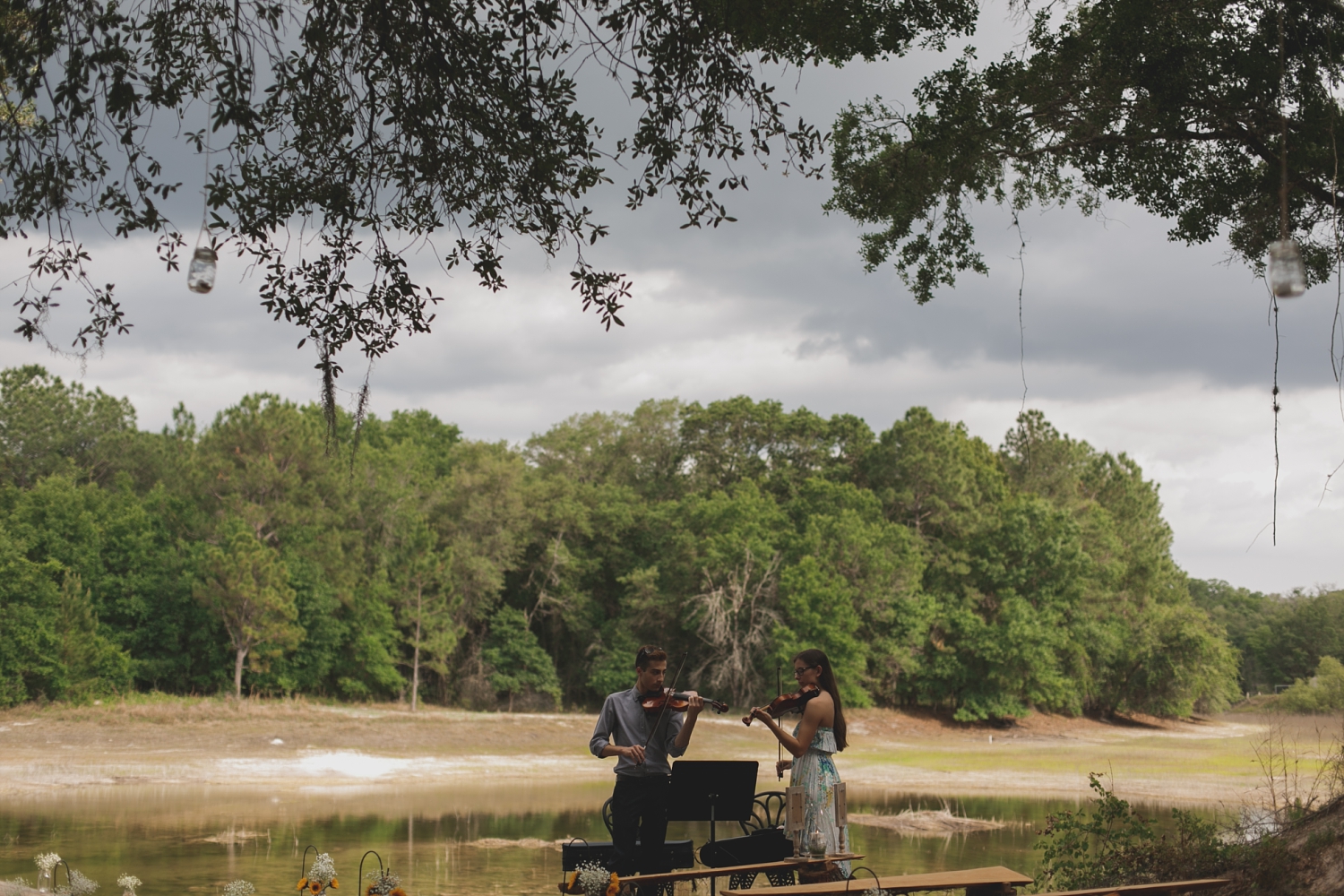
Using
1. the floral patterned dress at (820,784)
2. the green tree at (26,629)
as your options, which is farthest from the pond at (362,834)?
the green tree at (26,629)

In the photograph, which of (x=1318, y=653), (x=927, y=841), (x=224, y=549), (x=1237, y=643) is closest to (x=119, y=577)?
(x=224, y=549)

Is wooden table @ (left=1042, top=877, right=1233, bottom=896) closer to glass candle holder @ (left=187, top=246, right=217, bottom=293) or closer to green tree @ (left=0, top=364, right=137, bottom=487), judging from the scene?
glass candle holder @ (left=187, top=246, right=217, bottom=293)

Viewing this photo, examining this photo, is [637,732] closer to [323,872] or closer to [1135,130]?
[323,872]

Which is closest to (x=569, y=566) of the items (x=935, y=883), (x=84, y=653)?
(x=84, y=653)

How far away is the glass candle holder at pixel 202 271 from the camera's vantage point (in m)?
4.50

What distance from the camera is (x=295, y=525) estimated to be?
125 ft

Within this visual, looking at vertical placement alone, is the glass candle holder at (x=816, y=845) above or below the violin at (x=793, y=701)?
below

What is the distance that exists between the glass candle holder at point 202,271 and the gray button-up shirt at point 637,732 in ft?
11.0

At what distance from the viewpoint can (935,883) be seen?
5828 millimetres

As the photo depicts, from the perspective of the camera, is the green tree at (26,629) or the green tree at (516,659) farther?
the green tree at (516,659)

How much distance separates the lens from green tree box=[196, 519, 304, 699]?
3441 cm

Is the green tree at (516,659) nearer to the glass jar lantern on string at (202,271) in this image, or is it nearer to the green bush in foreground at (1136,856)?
the green bush in foreground at (1136,856)

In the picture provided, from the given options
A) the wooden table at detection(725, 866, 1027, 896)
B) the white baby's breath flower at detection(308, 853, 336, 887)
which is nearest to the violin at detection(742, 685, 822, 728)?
the wooden table at detection(725, 866, 1027, 896)

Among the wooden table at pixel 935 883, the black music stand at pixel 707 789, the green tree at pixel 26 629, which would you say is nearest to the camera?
the wooden table at pixel 935 883
